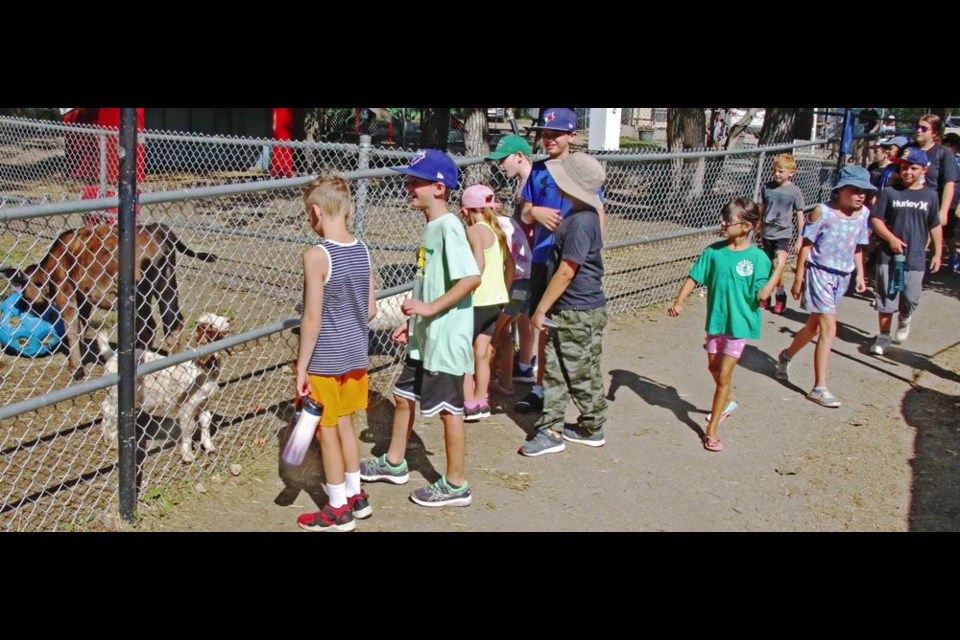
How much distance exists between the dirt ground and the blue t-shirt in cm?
111

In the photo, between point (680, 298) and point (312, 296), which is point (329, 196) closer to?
point (312, 296)

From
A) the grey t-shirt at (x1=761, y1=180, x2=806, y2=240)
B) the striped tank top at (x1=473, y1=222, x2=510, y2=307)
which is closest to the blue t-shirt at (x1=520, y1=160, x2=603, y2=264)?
the striped tank top at (x1=473, y1=222, x2=510, y2=307)

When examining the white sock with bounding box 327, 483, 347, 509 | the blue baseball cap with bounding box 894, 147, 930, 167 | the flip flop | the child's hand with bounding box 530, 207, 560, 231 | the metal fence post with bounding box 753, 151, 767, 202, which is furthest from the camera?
the metal fence post with bounding box 753, 151, 767, 202

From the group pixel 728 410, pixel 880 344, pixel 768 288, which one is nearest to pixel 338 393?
pixel 768 288

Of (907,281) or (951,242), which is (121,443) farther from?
(951,242)

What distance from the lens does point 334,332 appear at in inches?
161

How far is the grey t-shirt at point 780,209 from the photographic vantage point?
8062 millimetres

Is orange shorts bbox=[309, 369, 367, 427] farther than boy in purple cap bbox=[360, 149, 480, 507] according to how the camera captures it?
No

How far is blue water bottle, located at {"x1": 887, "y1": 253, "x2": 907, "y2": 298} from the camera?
7621 mm

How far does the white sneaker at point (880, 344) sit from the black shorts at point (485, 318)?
155 inches

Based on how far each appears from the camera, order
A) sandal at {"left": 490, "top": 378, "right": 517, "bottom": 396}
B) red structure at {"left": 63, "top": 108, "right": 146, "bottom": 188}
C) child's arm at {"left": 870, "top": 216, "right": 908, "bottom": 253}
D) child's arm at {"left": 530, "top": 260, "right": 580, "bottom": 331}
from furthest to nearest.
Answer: red structure at {"left": 63, "top": 108, "right": 146, "bottom": 188} < child's arm at {"left": 870, "top": 216, "right": 908, "bottom": 253} < sandal at {"left": 490, "top": 378, "right": 517, "bottom": 396} < child's arm at {"left": 530, "top": 260, "right": 580, "bottom": 331}

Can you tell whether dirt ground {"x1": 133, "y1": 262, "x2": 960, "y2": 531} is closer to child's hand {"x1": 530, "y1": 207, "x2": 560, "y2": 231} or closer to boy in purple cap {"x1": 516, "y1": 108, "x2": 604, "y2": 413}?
boy in purple cap {"x1": 516, "y1": 108, "x2": 604, "y2": 413}

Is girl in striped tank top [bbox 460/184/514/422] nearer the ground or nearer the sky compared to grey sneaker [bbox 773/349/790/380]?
nearer the sky

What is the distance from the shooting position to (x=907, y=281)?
7.73m
